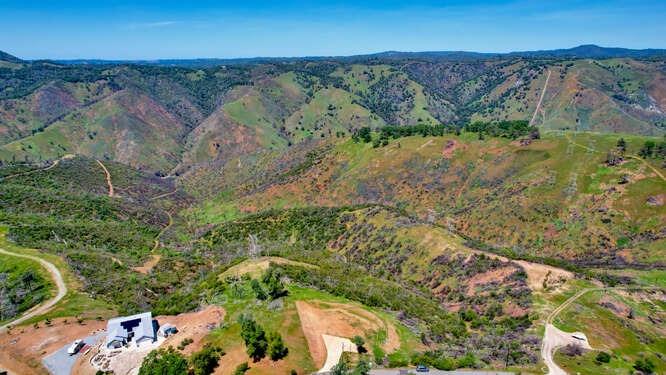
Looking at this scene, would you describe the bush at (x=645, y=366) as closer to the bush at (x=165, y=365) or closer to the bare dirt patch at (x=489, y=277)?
the bare dirt patch at (x=489, y=277)

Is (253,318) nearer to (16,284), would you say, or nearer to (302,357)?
(302,357)

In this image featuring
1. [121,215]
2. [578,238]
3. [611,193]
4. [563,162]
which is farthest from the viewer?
[121,215]

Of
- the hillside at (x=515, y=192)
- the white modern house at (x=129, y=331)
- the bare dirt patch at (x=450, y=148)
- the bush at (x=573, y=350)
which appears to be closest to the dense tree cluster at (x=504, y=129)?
the hillside at (x=515, y=192)

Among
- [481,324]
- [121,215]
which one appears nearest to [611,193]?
[481,324]

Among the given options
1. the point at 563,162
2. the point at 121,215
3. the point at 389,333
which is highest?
the point at 563,162

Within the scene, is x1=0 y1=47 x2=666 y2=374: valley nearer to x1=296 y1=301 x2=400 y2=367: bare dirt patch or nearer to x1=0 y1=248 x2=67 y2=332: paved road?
x1=296 y1=301 x2=400 y2=367: bare dirt patch

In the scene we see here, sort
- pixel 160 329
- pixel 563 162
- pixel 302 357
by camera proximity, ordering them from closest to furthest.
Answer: pixel 302 357, pixel 160 329, pixel 563 162

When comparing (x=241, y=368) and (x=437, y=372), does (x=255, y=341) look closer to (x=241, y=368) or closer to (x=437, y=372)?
(x=241, y=368)
